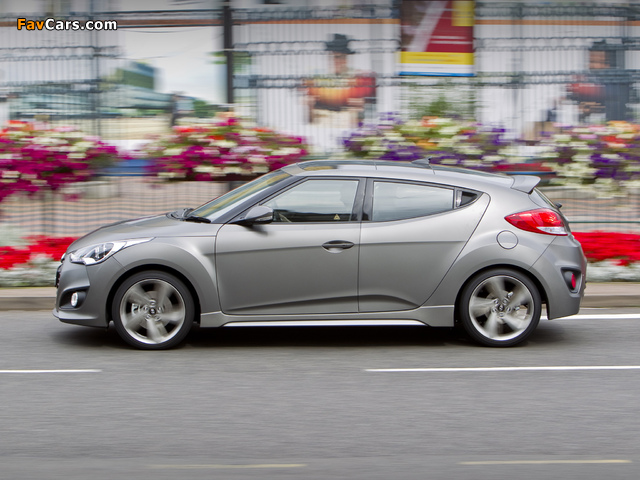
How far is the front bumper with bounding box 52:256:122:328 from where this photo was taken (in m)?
6.99

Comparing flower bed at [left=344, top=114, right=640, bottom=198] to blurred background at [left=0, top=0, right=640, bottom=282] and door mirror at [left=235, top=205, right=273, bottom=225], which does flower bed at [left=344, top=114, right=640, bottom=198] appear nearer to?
blurred background at [left=0, top=0, right=640, bottom=282]

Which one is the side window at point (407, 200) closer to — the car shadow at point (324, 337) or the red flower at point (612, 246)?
the car shadow at point (324, 337)

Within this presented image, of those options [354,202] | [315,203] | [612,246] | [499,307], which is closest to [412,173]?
[354,202]

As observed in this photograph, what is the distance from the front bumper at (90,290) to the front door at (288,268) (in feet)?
2.73

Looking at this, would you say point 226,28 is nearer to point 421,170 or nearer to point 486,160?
point 486,160

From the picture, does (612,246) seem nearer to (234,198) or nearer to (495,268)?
(495,268)

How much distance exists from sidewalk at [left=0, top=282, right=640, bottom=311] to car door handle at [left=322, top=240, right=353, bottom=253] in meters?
3.25

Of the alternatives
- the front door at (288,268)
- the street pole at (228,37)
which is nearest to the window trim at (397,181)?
the front door at (288,268)

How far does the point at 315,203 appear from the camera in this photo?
7.21m

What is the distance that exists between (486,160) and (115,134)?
199 inches

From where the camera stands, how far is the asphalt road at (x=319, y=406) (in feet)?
15.4

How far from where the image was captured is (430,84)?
1262 centimetres

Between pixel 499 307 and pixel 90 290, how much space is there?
3.14 meters

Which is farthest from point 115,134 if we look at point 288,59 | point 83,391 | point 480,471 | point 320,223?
point 480,471
